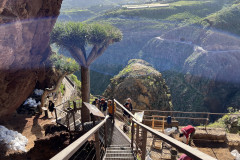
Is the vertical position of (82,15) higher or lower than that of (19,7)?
higher

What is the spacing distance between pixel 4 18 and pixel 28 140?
5889 mm

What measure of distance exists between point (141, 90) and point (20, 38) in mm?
14507

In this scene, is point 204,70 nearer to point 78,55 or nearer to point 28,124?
point 78,55

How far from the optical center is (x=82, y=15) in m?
70.2

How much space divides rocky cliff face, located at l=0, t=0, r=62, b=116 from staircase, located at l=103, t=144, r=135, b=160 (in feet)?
12.7

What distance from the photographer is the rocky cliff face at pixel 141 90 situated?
18.2 m

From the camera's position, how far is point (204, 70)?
33594 mm

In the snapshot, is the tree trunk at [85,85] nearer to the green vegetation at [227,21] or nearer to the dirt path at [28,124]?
the dirt path at [28,124]

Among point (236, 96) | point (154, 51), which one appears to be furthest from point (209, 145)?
point (154, 51)

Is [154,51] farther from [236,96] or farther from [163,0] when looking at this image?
[163,0]

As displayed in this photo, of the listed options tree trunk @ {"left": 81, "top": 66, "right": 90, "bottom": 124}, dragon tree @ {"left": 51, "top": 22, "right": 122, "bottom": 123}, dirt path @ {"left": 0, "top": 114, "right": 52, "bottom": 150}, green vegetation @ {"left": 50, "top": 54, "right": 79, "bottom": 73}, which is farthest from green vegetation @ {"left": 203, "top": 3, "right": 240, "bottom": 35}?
dirt path @ {"left": 0, "top": 114, "right": 52, "bottom": 150}

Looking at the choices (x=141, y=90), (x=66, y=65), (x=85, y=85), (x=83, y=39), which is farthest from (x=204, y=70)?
(x=83, y=39)

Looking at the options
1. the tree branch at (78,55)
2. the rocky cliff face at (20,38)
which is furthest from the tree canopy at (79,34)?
the rocky cliff face at (20,38)

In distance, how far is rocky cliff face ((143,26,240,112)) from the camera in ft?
103
